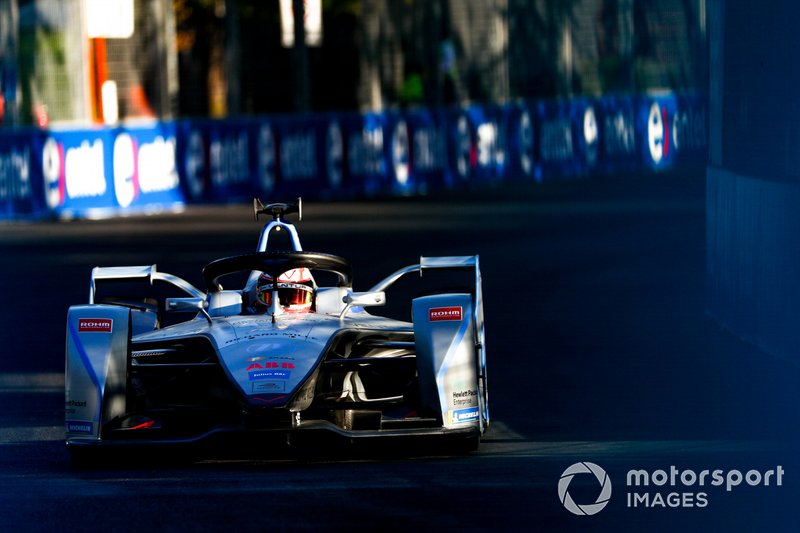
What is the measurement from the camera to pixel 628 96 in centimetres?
4159

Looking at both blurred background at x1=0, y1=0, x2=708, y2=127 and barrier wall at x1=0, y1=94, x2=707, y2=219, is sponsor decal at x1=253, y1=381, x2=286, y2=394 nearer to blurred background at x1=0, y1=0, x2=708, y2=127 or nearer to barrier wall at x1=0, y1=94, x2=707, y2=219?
barrier wall at x1=0, y1=94, x2=707, y2=219

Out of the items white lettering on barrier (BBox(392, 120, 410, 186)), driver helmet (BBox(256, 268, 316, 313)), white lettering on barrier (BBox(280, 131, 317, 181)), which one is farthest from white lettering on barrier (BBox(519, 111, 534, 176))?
driver helmet (BBox(256, 268, 316, 313))

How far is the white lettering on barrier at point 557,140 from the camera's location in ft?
127

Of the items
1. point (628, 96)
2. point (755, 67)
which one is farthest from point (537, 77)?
point (755, 67)

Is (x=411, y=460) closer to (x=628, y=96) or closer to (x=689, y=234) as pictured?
(x=689, y=234)

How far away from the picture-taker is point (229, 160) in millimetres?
31594

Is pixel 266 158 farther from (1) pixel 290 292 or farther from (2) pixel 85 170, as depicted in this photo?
(1) pixel 290 292

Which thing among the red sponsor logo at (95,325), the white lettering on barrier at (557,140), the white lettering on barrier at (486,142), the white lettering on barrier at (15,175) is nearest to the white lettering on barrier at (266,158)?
the white lettering on barrier at (15,175)

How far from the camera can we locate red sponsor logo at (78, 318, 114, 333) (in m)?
9.52

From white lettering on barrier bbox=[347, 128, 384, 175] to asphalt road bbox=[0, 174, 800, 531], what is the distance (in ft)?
33.3

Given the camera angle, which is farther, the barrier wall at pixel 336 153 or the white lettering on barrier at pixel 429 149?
the white lettering on barrier at pixel 429 149

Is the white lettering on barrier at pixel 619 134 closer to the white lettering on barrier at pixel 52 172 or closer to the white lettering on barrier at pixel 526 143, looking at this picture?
the white lettering on barrier at pixel 526 143

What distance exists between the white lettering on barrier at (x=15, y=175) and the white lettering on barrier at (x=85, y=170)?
730 mm

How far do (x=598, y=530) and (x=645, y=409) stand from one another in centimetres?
353
